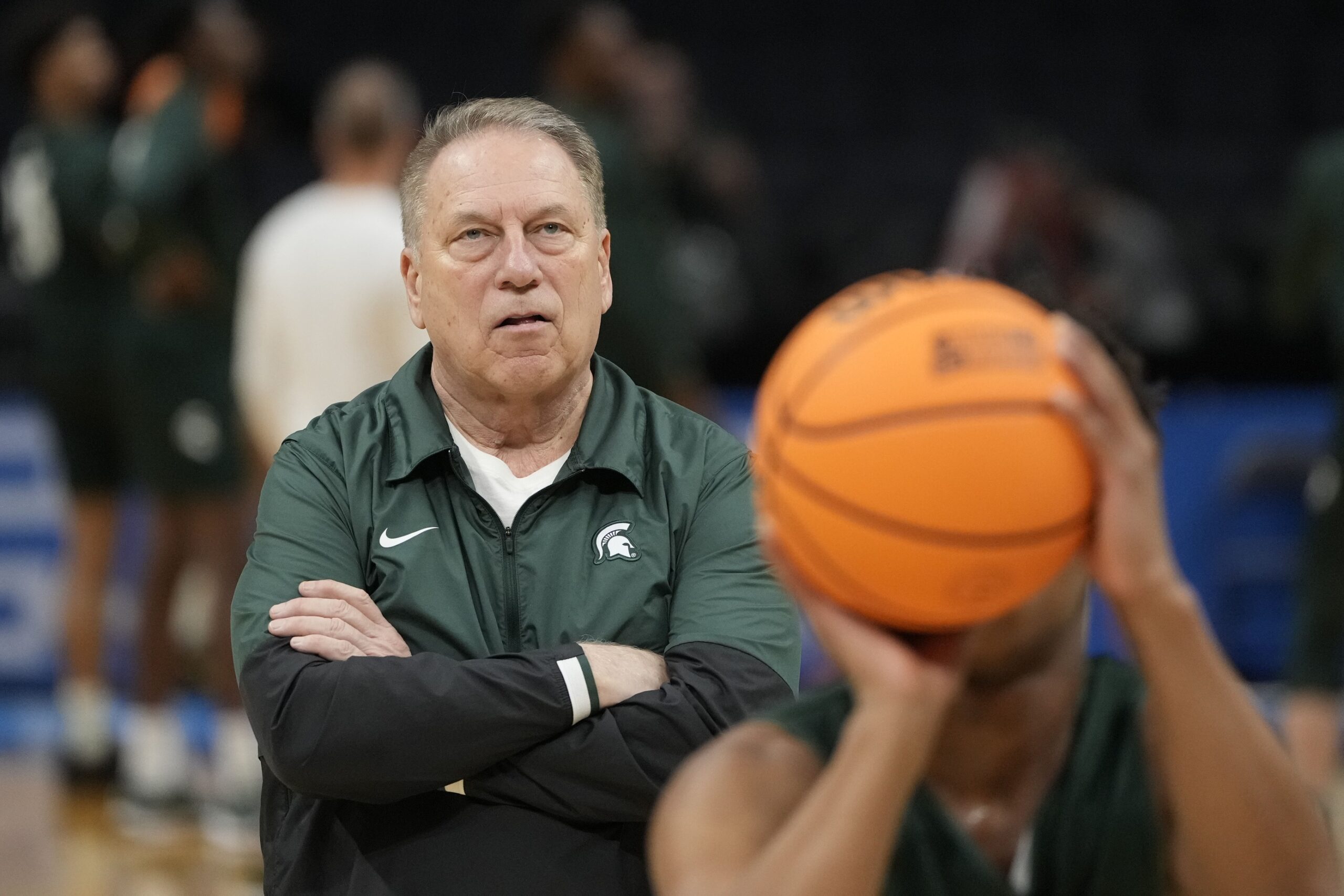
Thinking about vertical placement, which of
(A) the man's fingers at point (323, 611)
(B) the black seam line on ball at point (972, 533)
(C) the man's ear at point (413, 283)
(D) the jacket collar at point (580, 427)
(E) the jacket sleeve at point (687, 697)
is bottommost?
(E) the jacket sleeve at point (687, 697)

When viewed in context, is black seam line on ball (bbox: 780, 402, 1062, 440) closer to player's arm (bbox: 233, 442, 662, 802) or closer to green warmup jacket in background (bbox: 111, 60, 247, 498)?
player's arm (bbox: 233, 442, 662, 802)

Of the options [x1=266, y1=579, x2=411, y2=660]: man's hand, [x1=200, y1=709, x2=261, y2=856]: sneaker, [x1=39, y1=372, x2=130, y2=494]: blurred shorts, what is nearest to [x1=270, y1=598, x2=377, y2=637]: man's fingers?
[x1=266, y1=579, x2=411, y2=660]: man's hand

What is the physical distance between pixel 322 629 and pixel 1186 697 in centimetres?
123

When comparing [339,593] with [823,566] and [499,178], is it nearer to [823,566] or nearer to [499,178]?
[499,178]

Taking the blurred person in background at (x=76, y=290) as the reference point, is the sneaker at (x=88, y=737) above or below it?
below

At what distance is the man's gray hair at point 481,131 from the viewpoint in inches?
106

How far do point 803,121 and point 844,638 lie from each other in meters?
10.5

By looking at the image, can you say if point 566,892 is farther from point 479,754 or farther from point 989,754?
point 989,754

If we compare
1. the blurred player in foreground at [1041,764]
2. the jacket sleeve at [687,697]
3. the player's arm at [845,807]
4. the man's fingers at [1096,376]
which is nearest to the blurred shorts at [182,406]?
the jacket sleeve at [687,697]

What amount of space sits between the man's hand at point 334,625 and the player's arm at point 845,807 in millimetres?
724

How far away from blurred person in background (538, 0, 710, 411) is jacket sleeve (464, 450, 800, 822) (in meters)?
3.30

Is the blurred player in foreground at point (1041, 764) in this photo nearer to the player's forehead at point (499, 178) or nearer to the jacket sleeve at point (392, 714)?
the jacket sleeve at point (392, 714)

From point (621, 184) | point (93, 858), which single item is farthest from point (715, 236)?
point (93, 858)

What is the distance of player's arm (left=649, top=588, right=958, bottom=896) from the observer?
1.77 meters
